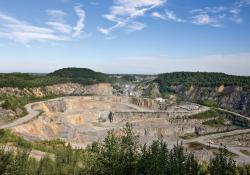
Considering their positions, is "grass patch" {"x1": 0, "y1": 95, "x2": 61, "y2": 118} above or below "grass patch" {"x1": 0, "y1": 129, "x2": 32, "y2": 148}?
above

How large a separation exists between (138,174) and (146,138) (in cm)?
9124

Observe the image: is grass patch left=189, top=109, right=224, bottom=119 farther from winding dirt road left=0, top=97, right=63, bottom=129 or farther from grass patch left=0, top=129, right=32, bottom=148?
grass patch left=0, top=129, right=32, bottom=148

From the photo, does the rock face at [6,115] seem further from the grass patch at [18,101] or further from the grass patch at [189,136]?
the grass patch at [189,136]

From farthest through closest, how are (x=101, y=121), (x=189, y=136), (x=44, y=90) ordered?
1. (x=44, y=90)
2. (x=101, y=121)
3. (x=189, y=136)

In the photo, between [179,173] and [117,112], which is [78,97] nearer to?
[117,112]

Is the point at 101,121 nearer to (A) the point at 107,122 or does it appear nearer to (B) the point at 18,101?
(A) the point at 107,122

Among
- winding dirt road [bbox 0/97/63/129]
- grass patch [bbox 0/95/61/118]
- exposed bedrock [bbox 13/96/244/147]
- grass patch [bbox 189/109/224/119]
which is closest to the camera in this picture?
winding dirt road [bbox 0/97/63/129]

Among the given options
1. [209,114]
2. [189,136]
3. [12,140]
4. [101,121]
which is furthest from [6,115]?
[209,114]

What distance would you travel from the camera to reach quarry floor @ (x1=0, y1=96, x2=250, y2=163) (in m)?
101

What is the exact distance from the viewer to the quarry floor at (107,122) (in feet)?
331

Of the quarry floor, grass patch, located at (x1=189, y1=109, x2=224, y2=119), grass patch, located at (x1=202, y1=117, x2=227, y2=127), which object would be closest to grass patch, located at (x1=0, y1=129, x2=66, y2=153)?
the quarry floor

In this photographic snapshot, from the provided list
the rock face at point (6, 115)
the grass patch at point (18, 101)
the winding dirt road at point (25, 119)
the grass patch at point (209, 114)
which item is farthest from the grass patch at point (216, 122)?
the rock face at point (6, 115)

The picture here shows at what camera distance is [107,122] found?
14875 centimetres

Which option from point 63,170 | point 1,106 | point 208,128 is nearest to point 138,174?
point 63,170
